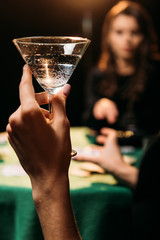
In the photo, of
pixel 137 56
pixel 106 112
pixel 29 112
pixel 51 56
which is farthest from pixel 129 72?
pixel 29 112

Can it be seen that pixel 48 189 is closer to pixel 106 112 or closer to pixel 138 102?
pixel 106 112

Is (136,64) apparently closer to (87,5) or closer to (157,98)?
(157,98)

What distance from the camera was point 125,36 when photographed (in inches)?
110

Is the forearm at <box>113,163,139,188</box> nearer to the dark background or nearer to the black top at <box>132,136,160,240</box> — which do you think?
the black top at <box>132,136,160,240</box>

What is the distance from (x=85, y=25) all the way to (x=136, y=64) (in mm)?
2186

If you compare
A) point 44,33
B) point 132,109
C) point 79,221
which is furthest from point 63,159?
point 44,33

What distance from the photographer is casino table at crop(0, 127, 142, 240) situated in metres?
1.22

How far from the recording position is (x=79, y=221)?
48.5 inches

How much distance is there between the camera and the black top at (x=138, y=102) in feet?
8.42

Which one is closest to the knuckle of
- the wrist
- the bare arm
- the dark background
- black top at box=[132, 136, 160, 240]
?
the bare arm

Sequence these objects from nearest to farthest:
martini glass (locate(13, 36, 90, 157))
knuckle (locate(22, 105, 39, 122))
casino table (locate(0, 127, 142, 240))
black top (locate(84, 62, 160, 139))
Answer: knuckle (locate(22, 105, 39, 122)) → martini glass (locate(13, 36, 90, 157)) → casino table (locate(0, 127, 142, 240)) → black top (locate(84, 62, 160, 139))

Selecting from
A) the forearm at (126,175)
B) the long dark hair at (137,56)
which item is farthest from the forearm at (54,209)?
the long dark hair at (137,56)

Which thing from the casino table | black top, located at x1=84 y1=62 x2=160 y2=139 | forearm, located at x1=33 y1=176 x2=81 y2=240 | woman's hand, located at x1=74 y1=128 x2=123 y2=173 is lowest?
black top, located at x1=84 y1=62 x2=160 y2=139

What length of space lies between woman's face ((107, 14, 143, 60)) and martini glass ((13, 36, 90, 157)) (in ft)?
6.40
